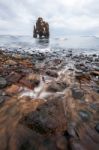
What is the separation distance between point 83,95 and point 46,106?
5.10 ft

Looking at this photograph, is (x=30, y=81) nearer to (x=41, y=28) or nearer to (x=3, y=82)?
(x=3, y=82)

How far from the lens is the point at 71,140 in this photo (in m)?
3.29

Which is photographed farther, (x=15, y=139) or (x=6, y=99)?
(x=6, y=99)

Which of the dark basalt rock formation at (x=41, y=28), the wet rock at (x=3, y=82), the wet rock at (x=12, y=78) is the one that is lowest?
the dark basalt rock formation at (x=41, y=28)

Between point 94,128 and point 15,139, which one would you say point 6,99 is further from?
point 94,128

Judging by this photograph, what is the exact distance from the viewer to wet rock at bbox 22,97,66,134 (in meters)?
3.42

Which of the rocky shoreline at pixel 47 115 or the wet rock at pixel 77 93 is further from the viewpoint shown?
the wet rock at pixel 77 93

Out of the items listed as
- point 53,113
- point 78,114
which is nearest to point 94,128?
point 78,114

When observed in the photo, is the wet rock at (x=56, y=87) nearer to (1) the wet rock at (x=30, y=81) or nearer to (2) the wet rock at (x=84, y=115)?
(1) the wet rock at (x=30, y=81)

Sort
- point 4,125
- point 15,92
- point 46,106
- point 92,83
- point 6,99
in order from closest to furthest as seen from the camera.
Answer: point 4,125 < point 46,106 < point 6,99 < point 15,92 < point 92,83

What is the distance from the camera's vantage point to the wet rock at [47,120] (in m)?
3.42

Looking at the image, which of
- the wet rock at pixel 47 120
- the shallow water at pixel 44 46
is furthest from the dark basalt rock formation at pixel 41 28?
the wet rock at pixel 47 120

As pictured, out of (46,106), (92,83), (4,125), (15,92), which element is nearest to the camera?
(4,125)

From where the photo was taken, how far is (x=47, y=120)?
3516 mm
